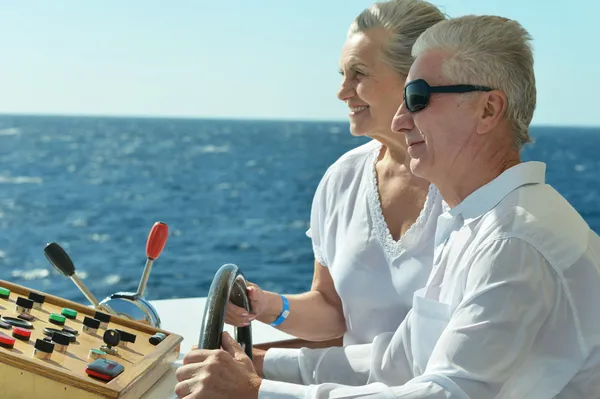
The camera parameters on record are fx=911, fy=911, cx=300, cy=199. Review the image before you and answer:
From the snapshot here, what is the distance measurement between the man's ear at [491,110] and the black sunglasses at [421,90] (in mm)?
13

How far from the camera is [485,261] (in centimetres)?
→ 122

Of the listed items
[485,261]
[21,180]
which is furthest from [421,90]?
[21,180]

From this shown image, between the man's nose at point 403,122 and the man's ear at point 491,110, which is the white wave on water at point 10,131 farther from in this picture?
the man's ear at point 491,110

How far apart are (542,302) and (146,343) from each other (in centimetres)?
58

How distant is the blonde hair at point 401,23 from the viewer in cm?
187

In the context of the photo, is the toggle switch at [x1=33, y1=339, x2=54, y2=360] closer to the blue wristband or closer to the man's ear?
the man's ear

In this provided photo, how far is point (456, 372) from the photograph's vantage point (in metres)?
1.18

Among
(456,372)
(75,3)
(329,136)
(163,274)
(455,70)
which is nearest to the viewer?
(456,372)

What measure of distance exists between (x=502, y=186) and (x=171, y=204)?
3391cm

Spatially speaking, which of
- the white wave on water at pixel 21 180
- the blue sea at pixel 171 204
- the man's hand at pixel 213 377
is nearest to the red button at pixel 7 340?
the man's hand at pixel 213 377

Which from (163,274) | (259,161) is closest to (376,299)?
(163,274)

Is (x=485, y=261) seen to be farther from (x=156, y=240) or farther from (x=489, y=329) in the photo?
(x=156, y=240)

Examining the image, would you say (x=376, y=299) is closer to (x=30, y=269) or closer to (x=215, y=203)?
(x=30, y=269)

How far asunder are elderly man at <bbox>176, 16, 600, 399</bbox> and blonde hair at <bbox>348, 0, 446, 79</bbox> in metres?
0.43
